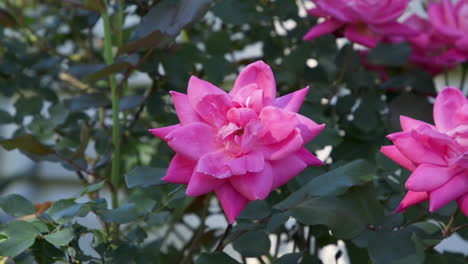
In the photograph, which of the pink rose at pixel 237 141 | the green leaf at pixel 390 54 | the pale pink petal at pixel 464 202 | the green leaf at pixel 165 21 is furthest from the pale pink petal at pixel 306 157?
the green leaf at pixel 390 54

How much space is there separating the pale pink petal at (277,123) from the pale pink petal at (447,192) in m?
0.12

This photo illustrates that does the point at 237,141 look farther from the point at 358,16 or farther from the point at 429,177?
the point at 358,16

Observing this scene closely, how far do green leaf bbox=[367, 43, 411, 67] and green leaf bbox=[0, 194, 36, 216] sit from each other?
1.61ft

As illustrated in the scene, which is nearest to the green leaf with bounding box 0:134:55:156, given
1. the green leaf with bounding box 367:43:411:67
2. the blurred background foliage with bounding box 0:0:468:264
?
the blurred background foliage with bounding box 0:0:468:264

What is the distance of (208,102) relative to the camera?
0.43 m

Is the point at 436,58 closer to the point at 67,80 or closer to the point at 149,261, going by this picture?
the point at 149,261

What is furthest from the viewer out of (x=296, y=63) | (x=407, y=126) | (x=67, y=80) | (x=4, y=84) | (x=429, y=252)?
(x=67, y=80)

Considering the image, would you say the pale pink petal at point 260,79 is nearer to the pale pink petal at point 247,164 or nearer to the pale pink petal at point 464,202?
the pale pink petal at point 247,164

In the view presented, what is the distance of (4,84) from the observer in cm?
88

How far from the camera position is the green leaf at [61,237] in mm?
468

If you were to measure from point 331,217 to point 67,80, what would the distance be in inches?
27.6

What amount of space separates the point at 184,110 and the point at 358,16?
0.34 m

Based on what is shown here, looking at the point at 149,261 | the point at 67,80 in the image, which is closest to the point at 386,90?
the point at 149,261

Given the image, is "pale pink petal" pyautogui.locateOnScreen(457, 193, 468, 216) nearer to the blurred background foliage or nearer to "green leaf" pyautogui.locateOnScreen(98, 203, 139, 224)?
the blurred background foliage
